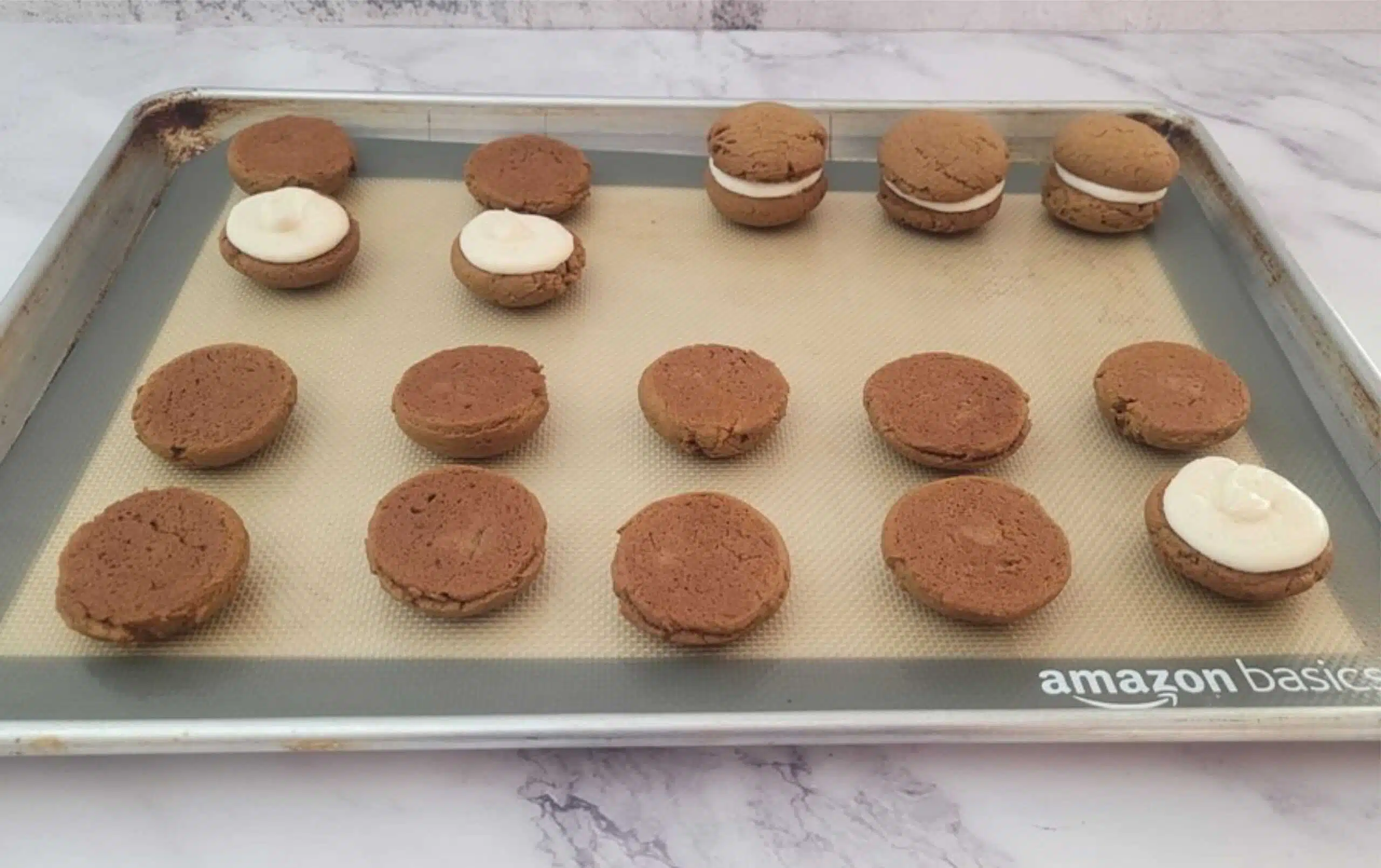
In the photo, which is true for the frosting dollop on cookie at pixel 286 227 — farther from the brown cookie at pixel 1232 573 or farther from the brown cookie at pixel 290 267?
the brown cookie at pixel 1232 573

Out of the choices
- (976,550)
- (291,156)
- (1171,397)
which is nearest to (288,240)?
(291,156)

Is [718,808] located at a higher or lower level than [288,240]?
lower

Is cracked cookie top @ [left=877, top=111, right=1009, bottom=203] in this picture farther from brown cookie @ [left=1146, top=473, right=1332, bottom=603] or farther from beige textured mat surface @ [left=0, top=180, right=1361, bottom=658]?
brown cookie @ [left=1146, top=473, right=1332, bottom=603]

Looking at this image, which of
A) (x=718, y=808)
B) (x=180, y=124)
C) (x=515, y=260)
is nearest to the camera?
(x=718, y=808)

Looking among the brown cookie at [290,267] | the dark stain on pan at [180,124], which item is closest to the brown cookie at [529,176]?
the brown cookie at [290,267]

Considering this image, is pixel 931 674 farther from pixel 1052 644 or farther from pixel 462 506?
pixel 462 506

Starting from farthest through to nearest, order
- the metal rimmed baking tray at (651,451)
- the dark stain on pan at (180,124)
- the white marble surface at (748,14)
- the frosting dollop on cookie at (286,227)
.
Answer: the white marble surface at (748,14), the dark stain on pan at (180,124), the frosting dollop on cookie at (286,227), the metal rimmed baking tray at (651,451)

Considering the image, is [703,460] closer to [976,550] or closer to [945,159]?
[976,550]

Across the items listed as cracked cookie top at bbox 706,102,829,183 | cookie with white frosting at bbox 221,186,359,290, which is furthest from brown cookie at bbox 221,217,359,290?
cracked cookie top at bbox 706,102,829,183
